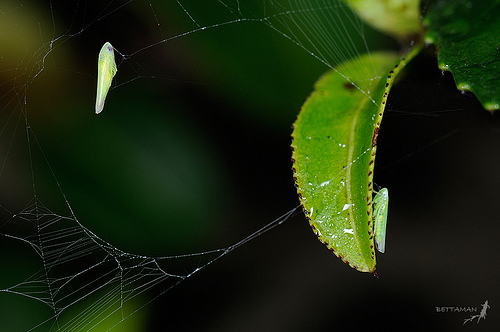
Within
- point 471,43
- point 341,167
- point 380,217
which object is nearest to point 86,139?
point 341,167

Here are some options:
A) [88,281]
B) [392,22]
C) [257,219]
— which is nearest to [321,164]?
[257,219]

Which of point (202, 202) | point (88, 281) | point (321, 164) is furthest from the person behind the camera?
point (202, 202)

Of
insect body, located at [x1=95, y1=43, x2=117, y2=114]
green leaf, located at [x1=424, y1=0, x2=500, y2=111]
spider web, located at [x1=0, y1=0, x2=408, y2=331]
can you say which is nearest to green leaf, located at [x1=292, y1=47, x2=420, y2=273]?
green leaf, located at [x1=424, y1=0, x2=500, y2=111]

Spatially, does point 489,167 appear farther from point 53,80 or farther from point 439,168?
point 53,80

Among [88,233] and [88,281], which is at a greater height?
[88,233]

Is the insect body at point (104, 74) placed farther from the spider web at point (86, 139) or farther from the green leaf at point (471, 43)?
the green leaf at point (471, 43)

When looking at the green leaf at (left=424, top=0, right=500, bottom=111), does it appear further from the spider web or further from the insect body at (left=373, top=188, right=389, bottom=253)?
the insect body at (left=373, top=188, right=389, bottom=253)

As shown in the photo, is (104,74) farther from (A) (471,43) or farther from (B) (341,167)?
(A) (471,43)
